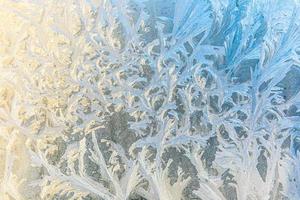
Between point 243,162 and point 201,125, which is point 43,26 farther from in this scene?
point 243,162

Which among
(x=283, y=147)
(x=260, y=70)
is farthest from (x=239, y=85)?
(x=283, y=147)

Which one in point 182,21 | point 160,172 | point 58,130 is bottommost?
point 160,172

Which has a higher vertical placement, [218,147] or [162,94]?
[162,94]

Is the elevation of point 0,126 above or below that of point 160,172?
above

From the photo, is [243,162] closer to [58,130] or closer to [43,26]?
[58,130]

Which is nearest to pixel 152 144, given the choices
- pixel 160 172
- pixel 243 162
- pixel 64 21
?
pixel 160 172
